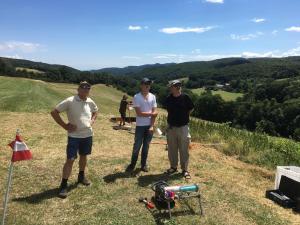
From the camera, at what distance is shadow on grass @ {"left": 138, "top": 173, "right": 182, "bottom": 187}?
8.16 m

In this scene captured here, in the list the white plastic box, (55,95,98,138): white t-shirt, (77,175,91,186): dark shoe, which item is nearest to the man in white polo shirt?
(55,95,98,138): white t-shirt

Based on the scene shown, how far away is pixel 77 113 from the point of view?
23.3 ft

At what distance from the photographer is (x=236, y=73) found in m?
175

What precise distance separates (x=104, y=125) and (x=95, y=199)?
30.2 ft

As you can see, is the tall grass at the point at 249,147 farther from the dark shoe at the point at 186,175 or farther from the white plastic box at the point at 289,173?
the dark shoe at the point at 186,175

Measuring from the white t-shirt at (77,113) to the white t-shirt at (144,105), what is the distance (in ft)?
4.52

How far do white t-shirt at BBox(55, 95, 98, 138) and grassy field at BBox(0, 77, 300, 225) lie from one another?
3.86ft

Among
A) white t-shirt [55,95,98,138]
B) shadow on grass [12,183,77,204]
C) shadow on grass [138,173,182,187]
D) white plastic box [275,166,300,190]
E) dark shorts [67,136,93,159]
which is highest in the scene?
white t-shirt [55,95,98,138]

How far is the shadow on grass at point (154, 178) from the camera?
816cm

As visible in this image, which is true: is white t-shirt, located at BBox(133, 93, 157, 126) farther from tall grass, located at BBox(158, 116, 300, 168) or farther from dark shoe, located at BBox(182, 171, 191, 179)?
tall grass, located at BBox(158, 116, 300, 168)

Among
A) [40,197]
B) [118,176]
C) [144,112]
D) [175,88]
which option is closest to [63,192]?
[40,197]

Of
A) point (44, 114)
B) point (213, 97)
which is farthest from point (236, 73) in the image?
point (44, 114)

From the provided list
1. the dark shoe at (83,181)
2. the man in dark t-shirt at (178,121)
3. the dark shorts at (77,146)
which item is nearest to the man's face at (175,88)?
the man in dark t-shirt at (178,121)

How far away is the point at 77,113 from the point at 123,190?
177 cm
